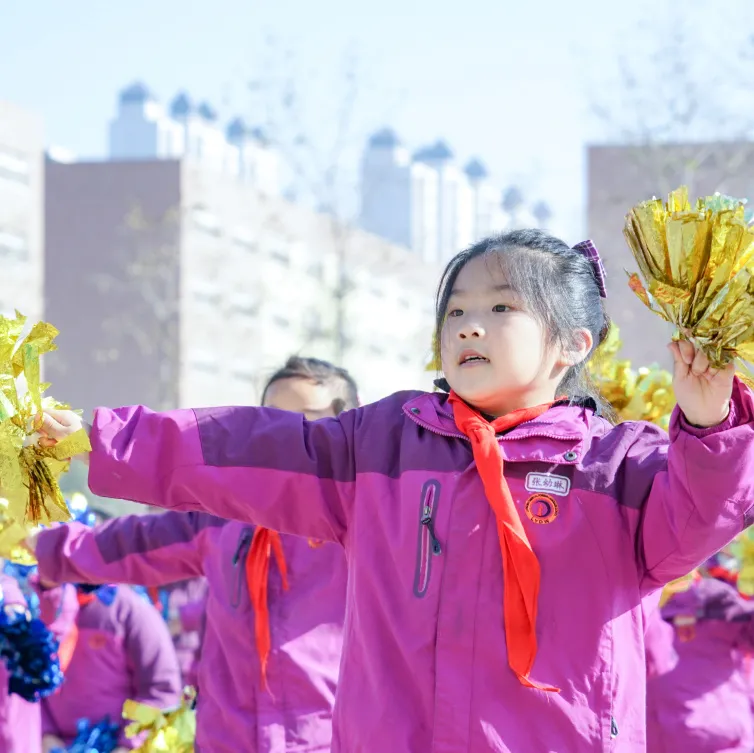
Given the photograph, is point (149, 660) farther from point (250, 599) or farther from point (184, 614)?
point (250, 599)

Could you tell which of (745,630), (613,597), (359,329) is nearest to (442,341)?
(613,597)

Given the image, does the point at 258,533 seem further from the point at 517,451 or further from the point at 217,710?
the point at 517,451

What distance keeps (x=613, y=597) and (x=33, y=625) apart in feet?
9.07

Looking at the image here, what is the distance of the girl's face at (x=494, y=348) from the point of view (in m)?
2.69

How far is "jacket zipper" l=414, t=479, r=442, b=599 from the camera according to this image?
2596 millimetres

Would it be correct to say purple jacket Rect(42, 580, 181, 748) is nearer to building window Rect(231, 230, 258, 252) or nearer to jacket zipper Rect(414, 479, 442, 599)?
jacket zipper Rect(414, 479, 442, 599)

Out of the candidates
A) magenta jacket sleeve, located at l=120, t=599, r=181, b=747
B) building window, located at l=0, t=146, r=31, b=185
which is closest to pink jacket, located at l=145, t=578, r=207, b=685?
magenta jacket sleeve, located at l=120, t=599, r=181, b=747

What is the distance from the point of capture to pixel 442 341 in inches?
111

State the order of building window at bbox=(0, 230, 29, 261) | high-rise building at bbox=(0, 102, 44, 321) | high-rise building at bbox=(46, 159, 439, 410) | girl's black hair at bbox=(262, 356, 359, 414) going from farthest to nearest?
high-rise building at bbox=(46, 159, 439, 410), building window at bbox=(0, 230, 29, 261), high-rise building at bbox=(0, 102, 44, 321), girl's black hair at bbox=(262, 356, 359, 414)

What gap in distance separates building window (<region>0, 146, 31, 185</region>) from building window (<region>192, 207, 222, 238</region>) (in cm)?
420

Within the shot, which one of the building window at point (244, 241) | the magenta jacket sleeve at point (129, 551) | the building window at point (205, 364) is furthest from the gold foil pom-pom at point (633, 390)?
the building window at point (244, 241)

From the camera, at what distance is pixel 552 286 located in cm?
286

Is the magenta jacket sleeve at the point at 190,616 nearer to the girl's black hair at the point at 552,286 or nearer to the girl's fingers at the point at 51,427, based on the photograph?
the girl's black hair at the point at 552,286

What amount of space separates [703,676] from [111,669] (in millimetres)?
2534
